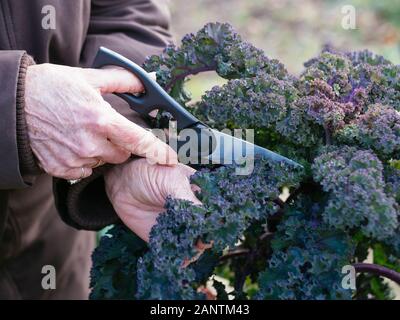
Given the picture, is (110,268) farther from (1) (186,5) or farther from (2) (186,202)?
(1) (186,5)

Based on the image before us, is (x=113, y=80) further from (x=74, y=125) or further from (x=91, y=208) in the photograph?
(x=91, y=208)

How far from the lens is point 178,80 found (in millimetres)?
1616

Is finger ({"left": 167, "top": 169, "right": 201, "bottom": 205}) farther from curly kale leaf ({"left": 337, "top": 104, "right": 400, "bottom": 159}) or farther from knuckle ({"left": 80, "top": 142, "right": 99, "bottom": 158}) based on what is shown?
curly kale leaf ({"left": 337, "top": 104, "right": 400, "bottom": 159})

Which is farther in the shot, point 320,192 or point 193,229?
point 320,192

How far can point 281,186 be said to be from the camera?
1.43 meters

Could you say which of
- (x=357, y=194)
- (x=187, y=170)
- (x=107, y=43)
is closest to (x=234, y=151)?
(x=187, y=170)

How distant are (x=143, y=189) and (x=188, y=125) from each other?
0.20m

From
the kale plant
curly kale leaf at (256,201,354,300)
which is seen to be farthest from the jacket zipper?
curly kale leaf at (256,201,354,300)

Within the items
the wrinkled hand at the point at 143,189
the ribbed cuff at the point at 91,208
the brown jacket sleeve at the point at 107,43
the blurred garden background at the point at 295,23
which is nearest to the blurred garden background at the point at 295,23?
the blurred garden background at the point at 295,23

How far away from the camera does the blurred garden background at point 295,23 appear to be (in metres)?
5.32

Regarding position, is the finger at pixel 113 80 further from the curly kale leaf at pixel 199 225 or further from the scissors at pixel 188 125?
the curly kale leaf at pixel 199 225

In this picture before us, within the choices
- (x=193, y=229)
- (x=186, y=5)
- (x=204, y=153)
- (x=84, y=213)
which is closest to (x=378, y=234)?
(x=193, y=229)

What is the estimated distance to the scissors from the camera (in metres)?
1.41
